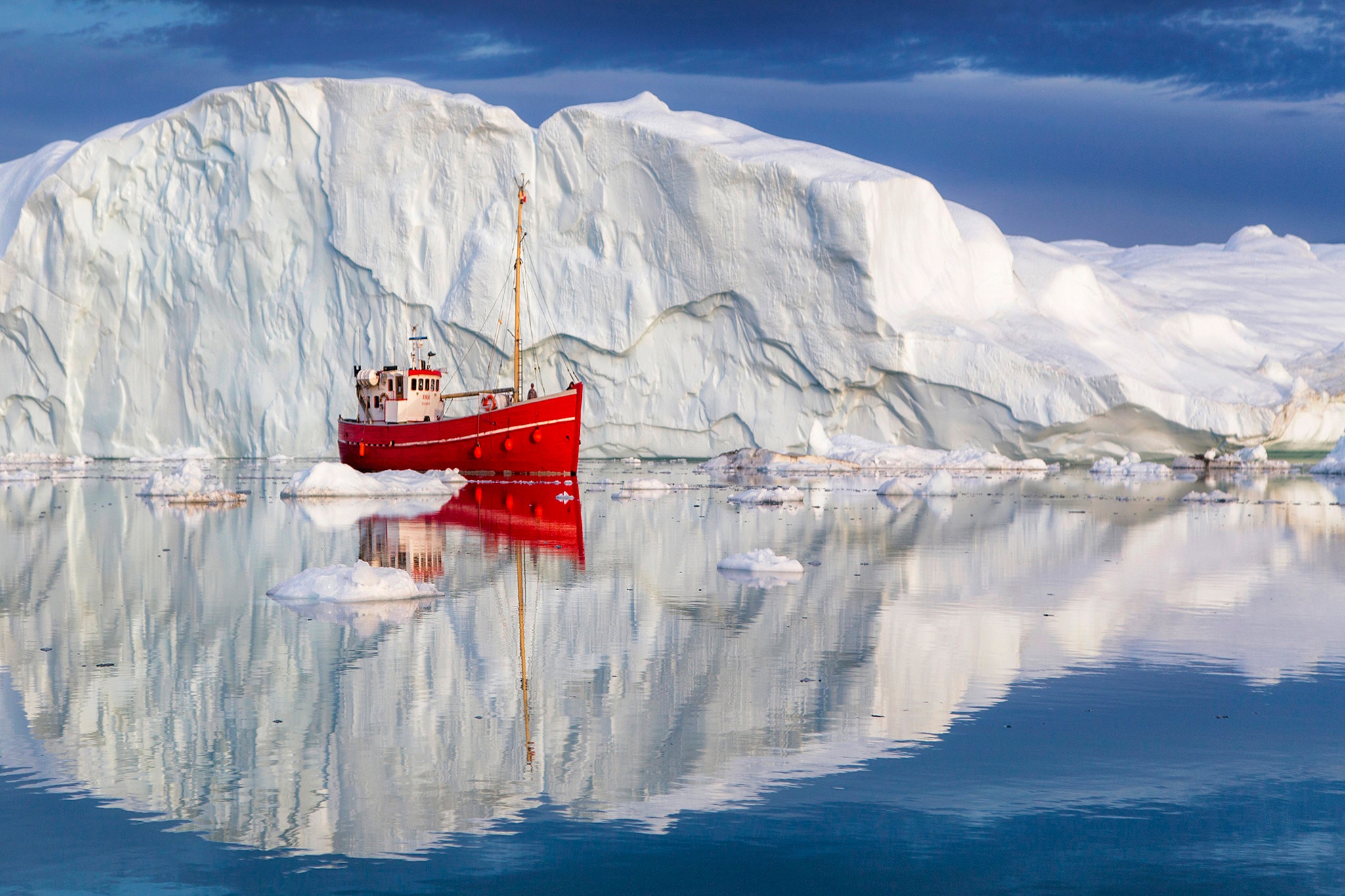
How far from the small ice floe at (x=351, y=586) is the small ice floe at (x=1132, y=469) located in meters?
21.1

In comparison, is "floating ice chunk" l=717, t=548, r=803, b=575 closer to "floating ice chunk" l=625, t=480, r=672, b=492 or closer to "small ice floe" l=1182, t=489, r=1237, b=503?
"floating ice chunk" l=625, t=480, r=672, b=492

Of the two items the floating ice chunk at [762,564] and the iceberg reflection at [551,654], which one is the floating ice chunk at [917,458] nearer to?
the iceberg reflection at [551,654]

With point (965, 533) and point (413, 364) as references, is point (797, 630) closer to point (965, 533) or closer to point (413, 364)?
point (965, 533)

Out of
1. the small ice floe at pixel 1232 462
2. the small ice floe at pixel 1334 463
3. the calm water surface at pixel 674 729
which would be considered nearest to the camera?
the calm water surface at pixel 674 729

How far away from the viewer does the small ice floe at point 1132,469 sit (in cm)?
2681

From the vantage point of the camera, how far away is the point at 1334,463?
91.5 ft

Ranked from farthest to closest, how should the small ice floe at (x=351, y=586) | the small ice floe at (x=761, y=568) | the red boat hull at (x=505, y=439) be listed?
the red boat hull at (x=505, y=439)
the small ice floe at (x=761, y=568)
the small ice floe at (x=351, y=586)

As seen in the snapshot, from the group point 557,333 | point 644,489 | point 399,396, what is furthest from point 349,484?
point 557,333

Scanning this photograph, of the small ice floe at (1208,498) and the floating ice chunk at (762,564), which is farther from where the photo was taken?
the small ice floe at (1208,498)

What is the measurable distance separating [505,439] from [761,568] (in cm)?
1424

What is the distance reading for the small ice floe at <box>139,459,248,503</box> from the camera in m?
16.6

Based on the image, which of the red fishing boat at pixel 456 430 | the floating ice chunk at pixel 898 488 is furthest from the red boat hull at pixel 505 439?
the floating ice chunk at pixel 898 488

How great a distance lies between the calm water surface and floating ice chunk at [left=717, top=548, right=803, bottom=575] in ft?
0.53

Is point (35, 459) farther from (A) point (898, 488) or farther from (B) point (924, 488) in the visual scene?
(B) point (924, 488)
